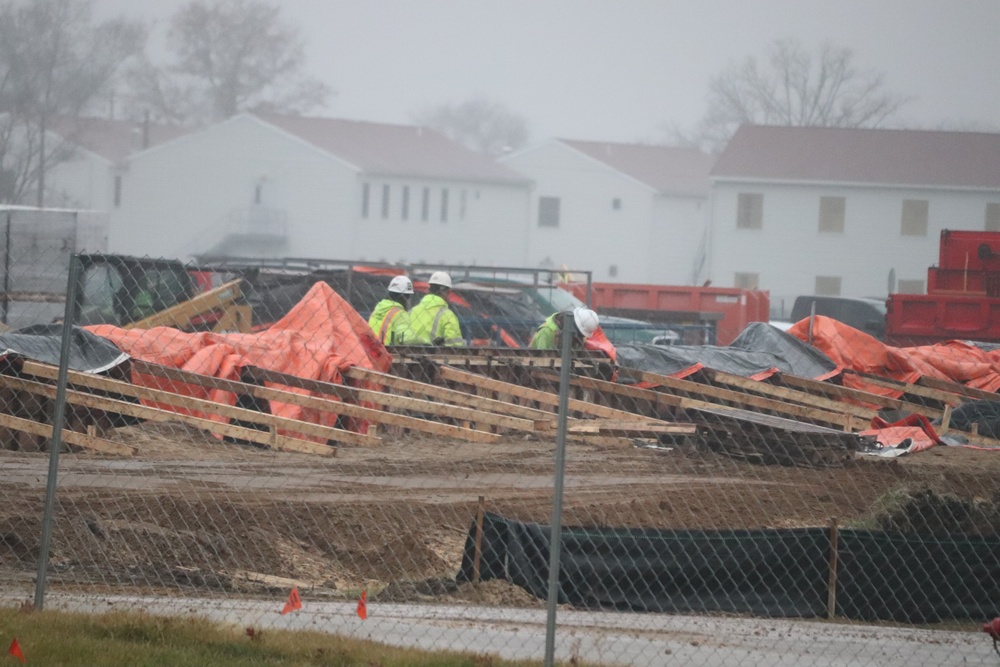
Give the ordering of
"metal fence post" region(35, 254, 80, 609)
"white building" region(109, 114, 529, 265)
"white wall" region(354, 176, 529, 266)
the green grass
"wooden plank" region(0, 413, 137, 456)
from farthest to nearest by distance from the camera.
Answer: "white wall" region(354, 176, 529, 266) < "white building" region(109, 114, 529, 265) < "wooden plank" region(0, 413, 137, 456) < "metal fence post" region(35, 254, 80, 609) < the green grass

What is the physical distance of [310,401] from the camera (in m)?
11.9

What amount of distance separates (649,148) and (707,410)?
2804 inches

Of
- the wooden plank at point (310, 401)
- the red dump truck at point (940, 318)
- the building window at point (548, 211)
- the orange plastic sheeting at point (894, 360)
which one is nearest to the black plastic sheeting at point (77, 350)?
the wooden plank at point (310, 401)

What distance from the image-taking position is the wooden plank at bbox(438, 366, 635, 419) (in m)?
13.3

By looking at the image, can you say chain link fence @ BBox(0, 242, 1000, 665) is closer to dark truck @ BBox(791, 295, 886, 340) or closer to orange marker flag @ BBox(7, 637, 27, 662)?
orange marker flag @ BBox(7, 637, 27, 662)

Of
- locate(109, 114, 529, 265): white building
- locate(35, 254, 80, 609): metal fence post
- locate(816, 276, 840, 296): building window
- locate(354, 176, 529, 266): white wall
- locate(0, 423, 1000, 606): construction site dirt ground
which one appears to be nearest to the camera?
locate(35, 254, 80, 609): metal fence post

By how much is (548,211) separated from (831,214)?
Result: 76.4 feet

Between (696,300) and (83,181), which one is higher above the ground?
(83,181)

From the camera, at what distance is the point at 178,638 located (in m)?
6.09

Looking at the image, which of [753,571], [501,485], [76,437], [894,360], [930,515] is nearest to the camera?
[753,571]

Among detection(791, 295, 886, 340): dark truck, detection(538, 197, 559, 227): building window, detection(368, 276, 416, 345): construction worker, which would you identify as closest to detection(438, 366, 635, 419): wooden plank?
detection(368, 276, 416, 345): construction worker

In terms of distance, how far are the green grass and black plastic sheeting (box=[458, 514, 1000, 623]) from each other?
1358mm

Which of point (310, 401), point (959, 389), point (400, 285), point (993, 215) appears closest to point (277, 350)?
point (310, 401)

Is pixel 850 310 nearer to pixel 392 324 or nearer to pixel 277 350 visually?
pixel 392 324
